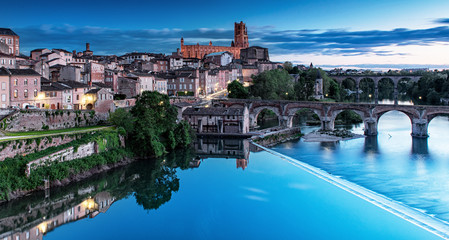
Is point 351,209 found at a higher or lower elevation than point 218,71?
lower

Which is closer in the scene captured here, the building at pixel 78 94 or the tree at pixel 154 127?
the tree at pixel 154 127

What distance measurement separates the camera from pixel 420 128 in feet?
118

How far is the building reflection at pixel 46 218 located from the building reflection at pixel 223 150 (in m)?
8.90

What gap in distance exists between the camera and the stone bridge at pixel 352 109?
3600 cm

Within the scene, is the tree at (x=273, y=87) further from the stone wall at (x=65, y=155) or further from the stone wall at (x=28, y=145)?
the stone wall at (x=28, y=145)

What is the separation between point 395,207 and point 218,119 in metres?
21.8

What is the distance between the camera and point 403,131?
39.4 meters

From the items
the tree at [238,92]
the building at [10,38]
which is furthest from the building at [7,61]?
the tree at [238,92]

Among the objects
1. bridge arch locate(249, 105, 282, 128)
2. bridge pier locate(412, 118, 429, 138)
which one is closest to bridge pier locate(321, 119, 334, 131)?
bridge arch locate(249, 105, 282, 128)

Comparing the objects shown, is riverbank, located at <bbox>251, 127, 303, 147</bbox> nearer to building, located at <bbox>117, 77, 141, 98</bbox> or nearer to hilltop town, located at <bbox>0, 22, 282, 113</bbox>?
hilltop town, located at <bbox>0, 22, 282, 113</bbox>

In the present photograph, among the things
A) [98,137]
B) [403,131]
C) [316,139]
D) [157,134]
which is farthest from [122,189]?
[403,131]

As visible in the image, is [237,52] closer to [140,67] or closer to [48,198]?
[140,67]

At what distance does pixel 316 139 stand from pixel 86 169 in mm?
19326

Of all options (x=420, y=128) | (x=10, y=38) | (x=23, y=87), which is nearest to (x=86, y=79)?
(x=10, y=38)
